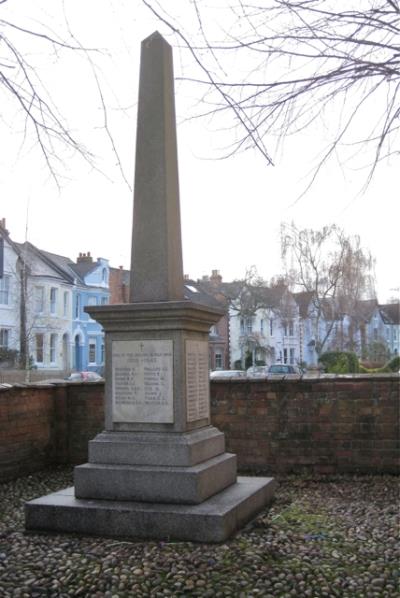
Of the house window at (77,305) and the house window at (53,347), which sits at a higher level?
the house window at (77,305)

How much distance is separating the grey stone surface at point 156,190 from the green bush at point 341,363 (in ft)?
63.5

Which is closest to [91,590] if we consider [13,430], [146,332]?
[146,332]

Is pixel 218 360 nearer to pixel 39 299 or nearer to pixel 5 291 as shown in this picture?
pixel 39 299

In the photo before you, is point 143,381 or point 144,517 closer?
point 144,517

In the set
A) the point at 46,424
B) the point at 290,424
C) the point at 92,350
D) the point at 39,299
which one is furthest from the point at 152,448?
the point at 92,350

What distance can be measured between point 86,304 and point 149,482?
4322 centimetres

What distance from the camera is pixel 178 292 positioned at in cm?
635

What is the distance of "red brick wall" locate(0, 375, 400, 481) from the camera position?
8.59 metres

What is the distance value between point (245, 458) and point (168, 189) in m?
4.26

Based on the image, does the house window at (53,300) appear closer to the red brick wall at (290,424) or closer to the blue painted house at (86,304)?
the blue painted house at (86,304)

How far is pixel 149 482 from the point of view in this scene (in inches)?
223

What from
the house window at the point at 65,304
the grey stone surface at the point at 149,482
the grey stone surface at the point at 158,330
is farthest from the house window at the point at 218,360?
the grey stone surface at the point at 149,482

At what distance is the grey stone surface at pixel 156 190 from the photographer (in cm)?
623

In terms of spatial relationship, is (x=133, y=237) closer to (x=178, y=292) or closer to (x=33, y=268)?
(x=178, y=292)
